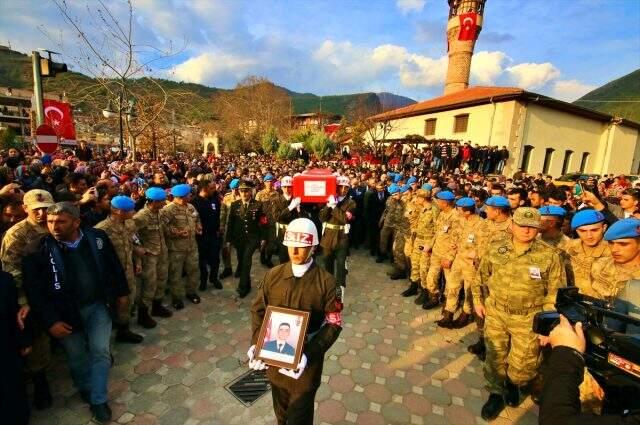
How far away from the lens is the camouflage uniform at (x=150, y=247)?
4848 millimetres

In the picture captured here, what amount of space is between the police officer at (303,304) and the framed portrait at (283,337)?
0.13 metres

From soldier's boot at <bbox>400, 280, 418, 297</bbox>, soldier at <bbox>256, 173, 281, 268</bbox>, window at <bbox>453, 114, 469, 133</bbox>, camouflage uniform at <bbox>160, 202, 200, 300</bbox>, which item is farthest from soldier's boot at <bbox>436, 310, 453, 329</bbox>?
window at <bbox>453, 114, 469, 133</bbox>

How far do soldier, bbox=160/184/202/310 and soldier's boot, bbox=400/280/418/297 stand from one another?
4.09m

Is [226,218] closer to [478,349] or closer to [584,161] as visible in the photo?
[478,349]

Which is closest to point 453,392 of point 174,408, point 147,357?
point 174,408

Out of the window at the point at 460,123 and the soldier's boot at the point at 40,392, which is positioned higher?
the window at the point at 460,123

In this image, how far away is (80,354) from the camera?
3316 millimetres

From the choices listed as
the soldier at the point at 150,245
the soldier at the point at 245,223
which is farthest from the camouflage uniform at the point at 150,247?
the soldier at the point at 245,223

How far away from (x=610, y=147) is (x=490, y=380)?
1320 inches

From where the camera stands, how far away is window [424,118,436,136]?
88.6 feet

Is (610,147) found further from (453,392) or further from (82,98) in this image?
(82,98)

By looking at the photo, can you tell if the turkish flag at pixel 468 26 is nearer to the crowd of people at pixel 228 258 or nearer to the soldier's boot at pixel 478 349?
the crowd of people at pixel 228 258

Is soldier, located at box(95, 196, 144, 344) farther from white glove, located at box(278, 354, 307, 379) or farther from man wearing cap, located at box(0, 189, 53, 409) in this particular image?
white glove, located at box(278, 354, 307, 379)

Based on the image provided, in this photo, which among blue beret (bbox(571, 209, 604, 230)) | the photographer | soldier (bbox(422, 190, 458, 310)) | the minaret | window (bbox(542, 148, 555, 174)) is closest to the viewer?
the photographer
